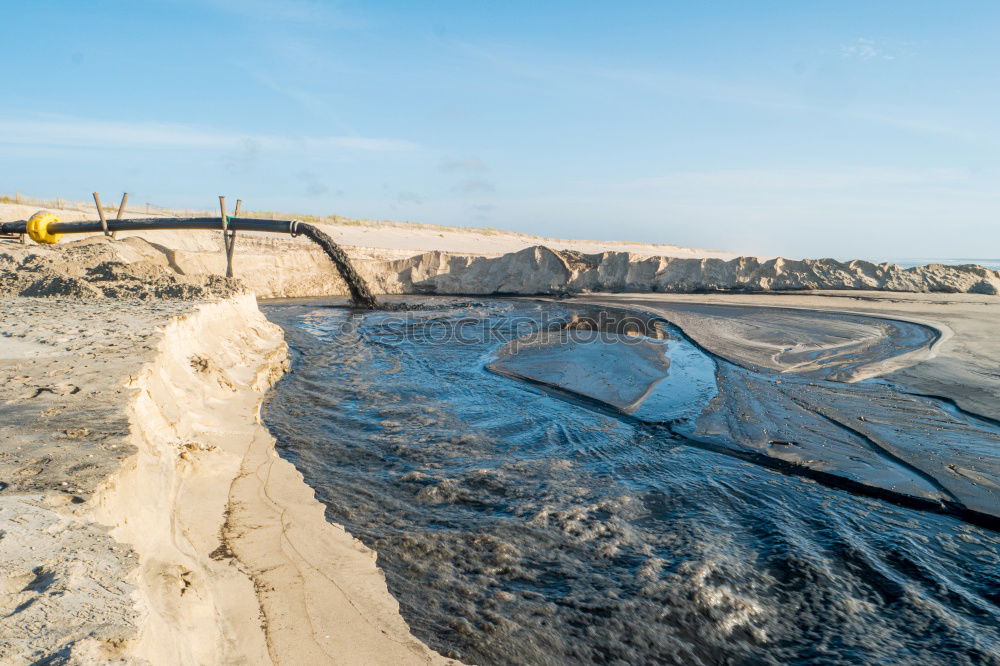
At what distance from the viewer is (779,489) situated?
425 centimetres

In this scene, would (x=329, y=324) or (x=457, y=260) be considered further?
(x=457, y=260)

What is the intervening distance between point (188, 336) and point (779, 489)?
6.02 m

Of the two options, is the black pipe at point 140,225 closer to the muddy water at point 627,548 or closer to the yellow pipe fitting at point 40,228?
the yellow pipe fitting at point 40,228

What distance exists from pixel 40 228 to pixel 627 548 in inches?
574

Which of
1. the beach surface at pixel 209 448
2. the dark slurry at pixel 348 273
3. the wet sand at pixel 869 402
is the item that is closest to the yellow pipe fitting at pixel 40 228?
the beach surface at pixel 209 448

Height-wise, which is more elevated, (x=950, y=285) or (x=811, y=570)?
(x=950, y=285)

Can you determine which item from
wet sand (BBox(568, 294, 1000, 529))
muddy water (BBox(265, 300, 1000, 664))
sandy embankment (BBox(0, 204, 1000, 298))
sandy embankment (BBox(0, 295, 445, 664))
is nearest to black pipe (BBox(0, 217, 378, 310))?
sandy embankment (BBox(0, 204, 1000, 298))

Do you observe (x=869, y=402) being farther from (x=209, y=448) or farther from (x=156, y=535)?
(x=156, y=535)

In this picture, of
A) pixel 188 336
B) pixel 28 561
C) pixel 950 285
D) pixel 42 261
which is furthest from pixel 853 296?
pixel 42 261

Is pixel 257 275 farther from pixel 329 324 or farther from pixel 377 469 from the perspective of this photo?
pixel 377 469

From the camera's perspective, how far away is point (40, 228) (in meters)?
12.1

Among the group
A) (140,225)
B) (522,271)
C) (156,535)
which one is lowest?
(156,535)

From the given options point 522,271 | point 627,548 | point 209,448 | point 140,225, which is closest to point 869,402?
point 627,548

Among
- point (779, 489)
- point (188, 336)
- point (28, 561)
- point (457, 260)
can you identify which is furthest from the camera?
point (457, 260)
